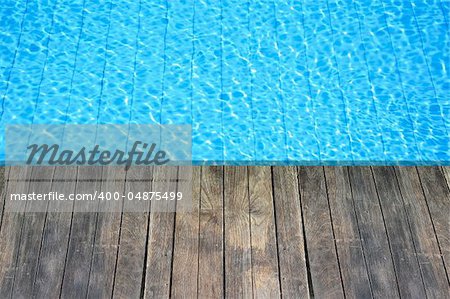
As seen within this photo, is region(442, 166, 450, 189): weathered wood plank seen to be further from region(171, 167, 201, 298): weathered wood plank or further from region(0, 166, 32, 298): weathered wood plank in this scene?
region(0, 166, 32, 298): weathered wood plank

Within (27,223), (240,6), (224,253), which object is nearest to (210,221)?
(224,253)

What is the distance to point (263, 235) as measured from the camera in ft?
10.7

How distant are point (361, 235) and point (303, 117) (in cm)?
100

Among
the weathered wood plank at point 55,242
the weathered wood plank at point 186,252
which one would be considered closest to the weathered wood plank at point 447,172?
the weathered wood plank at point 186,252

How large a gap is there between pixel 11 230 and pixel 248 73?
2065mm

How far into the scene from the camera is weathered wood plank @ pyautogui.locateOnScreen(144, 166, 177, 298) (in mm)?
3036

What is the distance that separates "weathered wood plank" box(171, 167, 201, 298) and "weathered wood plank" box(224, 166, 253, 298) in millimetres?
191

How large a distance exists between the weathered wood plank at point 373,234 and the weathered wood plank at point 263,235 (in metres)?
0.57

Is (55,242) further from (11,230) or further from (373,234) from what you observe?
(373,234)

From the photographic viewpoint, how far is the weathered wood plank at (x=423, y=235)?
3.06 meters

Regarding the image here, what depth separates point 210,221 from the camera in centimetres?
333

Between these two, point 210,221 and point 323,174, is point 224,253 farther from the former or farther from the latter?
point 323,174

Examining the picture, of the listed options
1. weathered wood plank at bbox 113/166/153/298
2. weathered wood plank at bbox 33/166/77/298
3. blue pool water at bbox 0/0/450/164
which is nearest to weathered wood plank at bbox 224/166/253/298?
blue pool water at bbox 0/0/450/164

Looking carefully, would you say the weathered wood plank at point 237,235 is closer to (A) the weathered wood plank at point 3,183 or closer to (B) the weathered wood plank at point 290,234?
(B) the weathered wood plank at point 290,234
